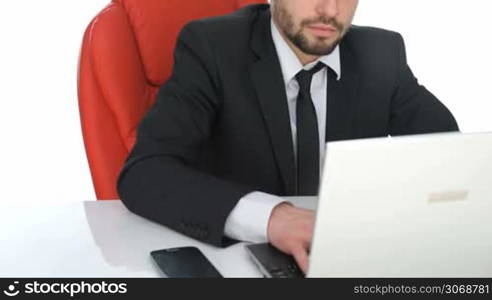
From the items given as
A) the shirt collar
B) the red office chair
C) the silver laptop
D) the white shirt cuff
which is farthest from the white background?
the silver laptop

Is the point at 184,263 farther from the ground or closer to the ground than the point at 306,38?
closer to the ground

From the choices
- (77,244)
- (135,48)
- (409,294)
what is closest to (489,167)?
(409,294)

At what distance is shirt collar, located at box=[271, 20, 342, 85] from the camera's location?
1.54 m

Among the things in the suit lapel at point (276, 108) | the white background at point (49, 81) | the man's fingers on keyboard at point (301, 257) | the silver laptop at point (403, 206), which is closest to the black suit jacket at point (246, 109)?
the suit lapel at point (276, 108)

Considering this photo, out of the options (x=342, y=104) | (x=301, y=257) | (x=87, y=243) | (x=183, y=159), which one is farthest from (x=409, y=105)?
(x=87, y=243)

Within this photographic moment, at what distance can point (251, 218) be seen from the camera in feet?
3.66

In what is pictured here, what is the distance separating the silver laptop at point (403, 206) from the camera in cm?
73

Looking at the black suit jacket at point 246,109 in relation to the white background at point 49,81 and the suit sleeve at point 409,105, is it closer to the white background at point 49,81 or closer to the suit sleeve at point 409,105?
the suit sleeve at point 409,105

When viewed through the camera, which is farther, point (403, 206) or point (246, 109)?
point (246, 109)

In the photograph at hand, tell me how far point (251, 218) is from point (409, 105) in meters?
0.74

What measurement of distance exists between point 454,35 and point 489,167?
2558mm

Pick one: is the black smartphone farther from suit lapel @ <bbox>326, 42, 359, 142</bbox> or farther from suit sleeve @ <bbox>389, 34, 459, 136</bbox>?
suit sleeve @ <bbox>389, 34, 459, 136</bbox>

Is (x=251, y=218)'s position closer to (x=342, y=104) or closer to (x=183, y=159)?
(x=183, y=159)

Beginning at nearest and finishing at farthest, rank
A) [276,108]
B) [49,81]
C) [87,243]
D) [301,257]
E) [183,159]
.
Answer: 1. [301,257]
2. [87,243]
3. [183,159]
4. [276,108]
5. [49,81]
